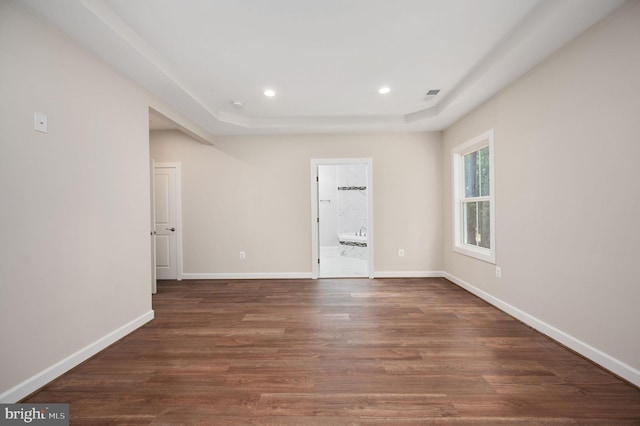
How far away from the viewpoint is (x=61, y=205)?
1.99m

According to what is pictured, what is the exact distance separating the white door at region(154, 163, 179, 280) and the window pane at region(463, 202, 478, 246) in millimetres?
4815

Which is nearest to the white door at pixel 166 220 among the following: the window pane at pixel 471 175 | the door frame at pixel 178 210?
the door frame at pixel 178 210

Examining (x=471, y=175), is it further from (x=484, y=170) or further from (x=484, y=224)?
(x=484, y=224)

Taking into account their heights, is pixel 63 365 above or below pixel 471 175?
below

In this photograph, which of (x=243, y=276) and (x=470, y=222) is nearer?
(x=470, y=222)

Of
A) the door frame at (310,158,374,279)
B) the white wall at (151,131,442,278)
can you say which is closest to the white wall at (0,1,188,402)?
the white wall at (151,131,442,278)

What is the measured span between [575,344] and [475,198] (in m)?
2.04

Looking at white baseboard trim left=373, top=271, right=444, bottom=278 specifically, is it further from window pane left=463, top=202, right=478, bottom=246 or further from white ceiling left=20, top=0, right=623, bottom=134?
white ceiling left=20, top=0, right=623, bottom=134

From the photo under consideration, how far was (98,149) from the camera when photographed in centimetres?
231

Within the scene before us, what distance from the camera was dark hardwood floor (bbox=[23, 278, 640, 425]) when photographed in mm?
1536

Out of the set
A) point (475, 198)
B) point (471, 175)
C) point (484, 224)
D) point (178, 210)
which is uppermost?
point (471, 175)

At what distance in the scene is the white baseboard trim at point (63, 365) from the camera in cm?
164

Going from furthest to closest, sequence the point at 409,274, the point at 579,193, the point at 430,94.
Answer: the point at 409,274
the point at 430,94
the point at 579,193

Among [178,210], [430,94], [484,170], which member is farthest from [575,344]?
[178,210]
